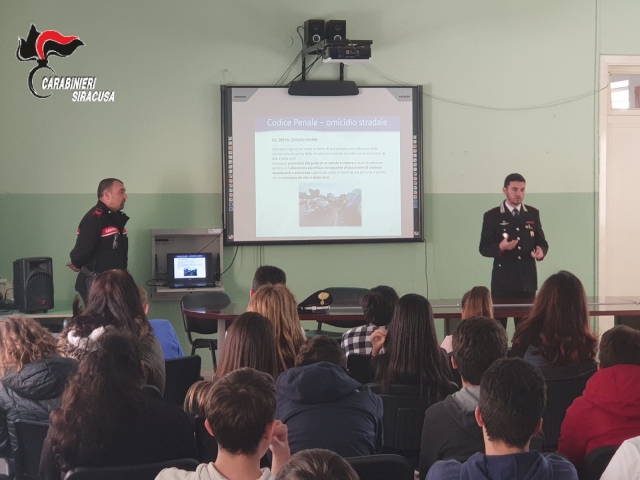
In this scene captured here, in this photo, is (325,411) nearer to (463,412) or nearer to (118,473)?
(463,412)

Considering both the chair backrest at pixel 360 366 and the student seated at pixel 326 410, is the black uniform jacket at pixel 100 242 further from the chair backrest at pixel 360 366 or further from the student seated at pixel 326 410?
the student seated at pixel 326 410

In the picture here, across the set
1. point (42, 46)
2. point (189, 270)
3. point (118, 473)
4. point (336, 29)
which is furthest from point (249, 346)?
point (42, 46)

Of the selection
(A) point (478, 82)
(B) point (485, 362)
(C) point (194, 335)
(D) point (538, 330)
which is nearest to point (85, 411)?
(B) point (485, 362)

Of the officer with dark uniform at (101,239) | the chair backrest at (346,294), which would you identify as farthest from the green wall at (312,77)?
the chair backrest at (346,294)

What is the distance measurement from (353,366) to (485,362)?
109cm

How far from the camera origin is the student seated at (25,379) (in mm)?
2967

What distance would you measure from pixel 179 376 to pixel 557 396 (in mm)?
1805

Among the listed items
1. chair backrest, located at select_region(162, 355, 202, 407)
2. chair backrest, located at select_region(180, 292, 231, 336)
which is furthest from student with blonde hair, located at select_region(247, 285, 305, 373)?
chair backrest, located at select_region(180, 292, 231, 336)

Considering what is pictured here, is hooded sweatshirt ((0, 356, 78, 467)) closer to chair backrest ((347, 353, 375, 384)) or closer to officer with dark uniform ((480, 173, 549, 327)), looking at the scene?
chair backrest ((347, 353, 375, 384))

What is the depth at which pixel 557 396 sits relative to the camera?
340 centimetres

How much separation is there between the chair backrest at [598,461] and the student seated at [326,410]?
73 cm

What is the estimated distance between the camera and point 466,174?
24.1ft

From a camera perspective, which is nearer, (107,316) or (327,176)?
(107,316)

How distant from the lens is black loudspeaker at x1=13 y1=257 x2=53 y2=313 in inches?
234
